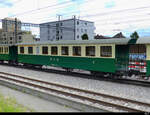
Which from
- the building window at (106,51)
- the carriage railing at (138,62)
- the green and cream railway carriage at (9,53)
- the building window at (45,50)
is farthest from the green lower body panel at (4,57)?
the carriage railing at (138,62)

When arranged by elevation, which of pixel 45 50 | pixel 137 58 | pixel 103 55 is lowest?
pixel 137 58

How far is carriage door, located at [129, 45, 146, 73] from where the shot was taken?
444 inches

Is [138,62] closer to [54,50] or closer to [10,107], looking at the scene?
[54,50]

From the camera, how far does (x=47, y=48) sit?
1688cm

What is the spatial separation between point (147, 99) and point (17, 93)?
6.55 metres

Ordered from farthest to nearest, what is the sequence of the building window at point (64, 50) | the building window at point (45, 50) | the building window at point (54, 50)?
the building window at point (45, 50), the building window at point (54, 50), the building window at point (64, 50)

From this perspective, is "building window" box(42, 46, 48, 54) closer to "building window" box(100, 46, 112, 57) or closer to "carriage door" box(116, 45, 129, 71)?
"building window" box(100, 46, 112, 57)

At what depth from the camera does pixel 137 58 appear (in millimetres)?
11867

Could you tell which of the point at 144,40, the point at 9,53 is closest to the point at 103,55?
the point at 144,40

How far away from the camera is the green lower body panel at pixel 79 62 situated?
485 inches

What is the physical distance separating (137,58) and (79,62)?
4.54 meters

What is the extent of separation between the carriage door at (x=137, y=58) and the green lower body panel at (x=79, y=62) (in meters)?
1.34

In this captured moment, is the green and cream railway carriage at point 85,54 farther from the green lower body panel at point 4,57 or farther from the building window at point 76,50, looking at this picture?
the green lower body panel at point 4,57

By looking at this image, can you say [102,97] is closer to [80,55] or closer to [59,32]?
[80,55]
